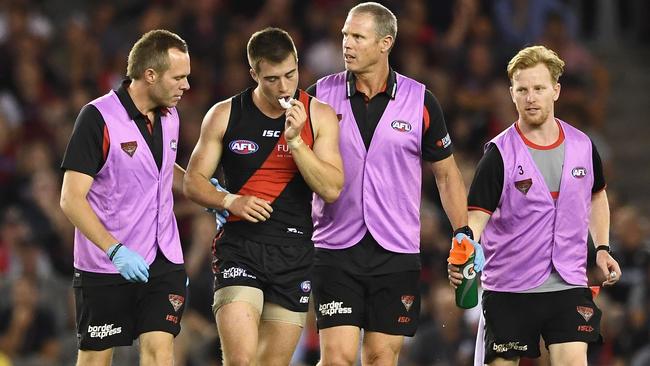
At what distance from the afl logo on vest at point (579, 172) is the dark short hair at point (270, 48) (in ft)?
5.97

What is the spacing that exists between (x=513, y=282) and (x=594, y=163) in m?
0.88

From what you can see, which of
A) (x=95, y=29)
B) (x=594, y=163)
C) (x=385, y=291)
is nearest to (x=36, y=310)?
(x=95, y=29)

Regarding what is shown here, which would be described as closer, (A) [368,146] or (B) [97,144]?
(B) [97,144]

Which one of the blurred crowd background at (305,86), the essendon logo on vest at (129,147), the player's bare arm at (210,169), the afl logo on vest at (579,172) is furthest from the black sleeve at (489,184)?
the blurred crowd background at (305,86)

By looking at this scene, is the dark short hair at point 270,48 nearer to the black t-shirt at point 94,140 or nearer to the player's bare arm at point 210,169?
the player's bare arm at point 210,169

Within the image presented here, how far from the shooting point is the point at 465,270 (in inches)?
334

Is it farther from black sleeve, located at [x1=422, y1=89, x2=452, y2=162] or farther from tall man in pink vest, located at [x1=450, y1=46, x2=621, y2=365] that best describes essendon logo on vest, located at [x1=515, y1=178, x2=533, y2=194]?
black sleeve, located at [x1=422, y1=89, x2=452, y2=162]

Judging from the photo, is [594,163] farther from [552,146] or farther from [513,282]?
[513,282]

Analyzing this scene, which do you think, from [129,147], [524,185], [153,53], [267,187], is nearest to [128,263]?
[129,147]

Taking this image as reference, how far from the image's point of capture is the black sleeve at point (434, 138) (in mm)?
8789

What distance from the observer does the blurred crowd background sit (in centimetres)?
1278

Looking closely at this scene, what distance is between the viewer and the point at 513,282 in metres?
8.72

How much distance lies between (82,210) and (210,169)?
842 millimetres

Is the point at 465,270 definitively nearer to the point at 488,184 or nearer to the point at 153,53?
the point at 488,184
